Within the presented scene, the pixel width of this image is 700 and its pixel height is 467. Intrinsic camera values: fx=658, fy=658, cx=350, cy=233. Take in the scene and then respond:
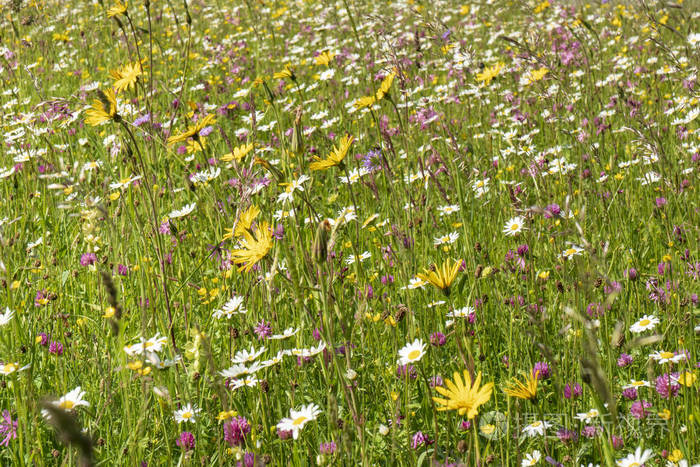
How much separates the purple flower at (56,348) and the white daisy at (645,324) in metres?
1.52

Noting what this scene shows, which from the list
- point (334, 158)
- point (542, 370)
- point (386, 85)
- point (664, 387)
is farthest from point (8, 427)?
point (664, 387)

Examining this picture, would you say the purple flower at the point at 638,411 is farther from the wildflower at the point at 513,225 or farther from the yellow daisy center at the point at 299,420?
the wildflower at the point at 513,225

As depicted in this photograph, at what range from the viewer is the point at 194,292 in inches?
87.7

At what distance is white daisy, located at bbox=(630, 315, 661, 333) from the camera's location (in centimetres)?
168

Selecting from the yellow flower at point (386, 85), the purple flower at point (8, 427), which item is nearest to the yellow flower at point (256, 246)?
the purple flower at point (8, 427)

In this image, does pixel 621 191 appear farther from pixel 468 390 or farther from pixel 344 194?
pixel 468 390

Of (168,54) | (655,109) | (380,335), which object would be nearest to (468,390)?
(380,335)

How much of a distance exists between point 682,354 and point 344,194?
199cm

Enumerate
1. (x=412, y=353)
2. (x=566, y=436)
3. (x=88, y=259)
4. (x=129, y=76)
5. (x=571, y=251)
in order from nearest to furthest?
(x=566, y=436) < (x=412, y=353) < (x=571, y=251) < (x=129, y=76) < (x=88, y=259)

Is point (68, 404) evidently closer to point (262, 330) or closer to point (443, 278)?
point (262, 330)

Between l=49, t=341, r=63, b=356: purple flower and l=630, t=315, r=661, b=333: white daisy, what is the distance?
4.97ft

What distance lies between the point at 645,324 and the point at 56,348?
1.57 meters

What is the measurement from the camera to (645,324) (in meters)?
1.73

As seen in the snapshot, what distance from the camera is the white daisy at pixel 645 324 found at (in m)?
1.68
